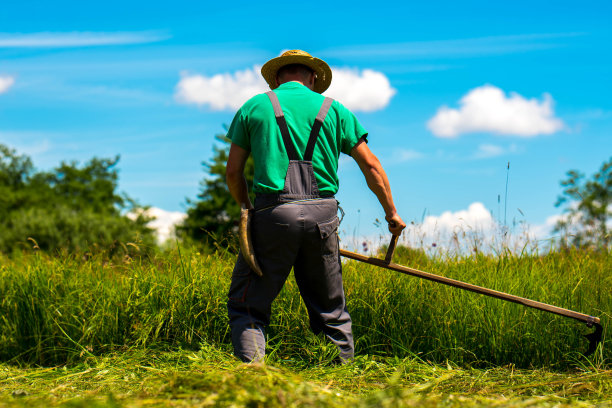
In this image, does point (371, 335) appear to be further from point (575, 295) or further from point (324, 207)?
point (575, 295)

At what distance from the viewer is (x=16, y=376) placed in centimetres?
443

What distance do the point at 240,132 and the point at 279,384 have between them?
6.11ft

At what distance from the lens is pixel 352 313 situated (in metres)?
4.87

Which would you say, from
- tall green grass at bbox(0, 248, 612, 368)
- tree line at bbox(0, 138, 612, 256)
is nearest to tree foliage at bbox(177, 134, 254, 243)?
tree line at bbox(0, 138, 612, 256)

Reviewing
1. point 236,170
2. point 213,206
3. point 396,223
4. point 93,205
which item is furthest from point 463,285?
point 93,205

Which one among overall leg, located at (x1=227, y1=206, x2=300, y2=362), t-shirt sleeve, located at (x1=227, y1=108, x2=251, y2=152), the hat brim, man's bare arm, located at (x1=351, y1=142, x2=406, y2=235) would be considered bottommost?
overall leg, located at (x1=227, y1=206, x2=300, y2=362)

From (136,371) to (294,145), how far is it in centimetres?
205

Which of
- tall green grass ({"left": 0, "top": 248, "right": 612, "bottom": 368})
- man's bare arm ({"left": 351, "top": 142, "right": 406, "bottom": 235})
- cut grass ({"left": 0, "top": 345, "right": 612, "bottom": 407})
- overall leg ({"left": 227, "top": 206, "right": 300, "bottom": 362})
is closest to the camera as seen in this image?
cut grass ({"left": 0, "top": 345, "right": 612, "bottom": 407})

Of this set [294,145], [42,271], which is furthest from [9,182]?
[294,145]

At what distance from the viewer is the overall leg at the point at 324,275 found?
151 inches

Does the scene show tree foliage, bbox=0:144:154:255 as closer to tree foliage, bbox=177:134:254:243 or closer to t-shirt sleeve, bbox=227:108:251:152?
tree foliage, bbox=177:134:254:243

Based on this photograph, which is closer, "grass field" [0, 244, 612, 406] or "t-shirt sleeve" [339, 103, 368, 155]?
"grass field" [0, 244, 612, 406]

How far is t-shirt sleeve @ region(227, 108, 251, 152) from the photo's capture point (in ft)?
12.9

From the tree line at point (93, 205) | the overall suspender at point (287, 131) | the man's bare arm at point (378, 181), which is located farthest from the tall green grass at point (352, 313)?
the tree line at point (93, 205)
